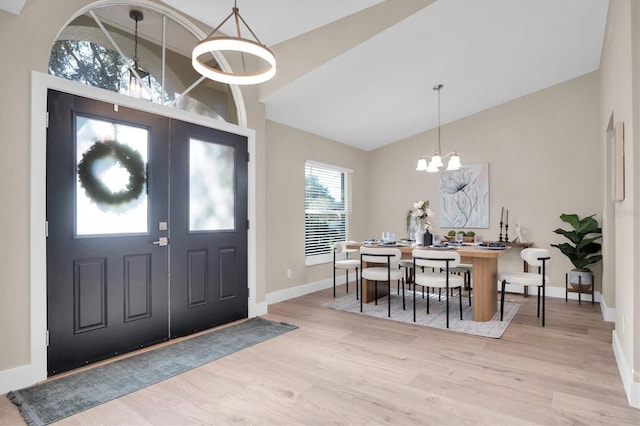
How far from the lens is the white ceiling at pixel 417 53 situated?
11.4 feet

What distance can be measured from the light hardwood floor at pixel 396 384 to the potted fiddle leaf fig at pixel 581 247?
3.73ft

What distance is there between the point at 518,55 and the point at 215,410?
4.87 meters

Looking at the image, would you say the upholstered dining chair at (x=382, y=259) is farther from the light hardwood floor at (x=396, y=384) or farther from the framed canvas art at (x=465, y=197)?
the framed canvas art at (x=465, y=197)

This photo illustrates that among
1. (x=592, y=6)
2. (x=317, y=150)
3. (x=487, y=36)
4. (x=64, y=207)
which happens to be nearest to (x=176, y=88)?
(x=64, y=207)

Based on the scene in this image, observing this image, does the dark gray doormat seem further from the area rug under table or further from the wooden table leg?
the wooden table leg

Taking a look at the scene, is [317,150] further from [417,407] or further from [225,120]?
[417,407]

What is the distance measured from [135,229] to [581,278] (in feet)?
17.8

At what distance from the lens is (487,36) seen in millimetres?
3824

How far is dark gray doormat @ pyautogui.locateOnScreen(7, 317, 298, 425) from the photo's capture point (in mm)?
2283

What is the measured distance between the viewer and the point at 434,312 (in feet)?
14.7

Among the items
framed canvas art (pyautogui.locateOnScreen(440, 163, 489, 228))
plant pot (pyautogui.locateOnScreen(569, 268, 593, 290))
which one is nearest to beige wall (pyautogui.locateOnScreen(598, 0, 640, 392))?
plant pot (pyautogui.locateOnScreen(569, 268, 593, 290))

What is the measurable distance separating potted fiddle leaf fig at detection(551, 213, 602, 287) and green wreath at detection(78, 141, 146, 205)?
5.27 meters

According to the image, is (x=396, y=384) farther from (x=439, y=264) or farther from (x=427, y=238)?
(x=427, y=238)

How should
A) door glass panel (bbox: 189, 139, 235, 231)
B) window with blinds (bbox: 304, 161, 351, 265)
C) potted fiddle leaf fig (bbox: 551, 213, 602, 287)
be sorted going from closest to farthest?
door glass panel (bbox: 189, 139, 235, 231)
potted fiddle leaf fig (bbox: 551, 213, 602, 287)
window with blinds (bbox: 304, 161, 351, 265)
